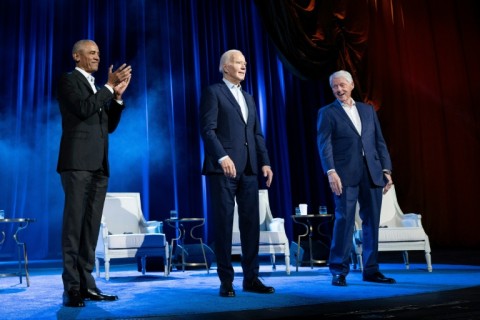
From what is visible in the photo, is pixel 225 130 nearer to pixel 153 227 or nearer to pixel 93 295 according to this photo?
pixel 93 295

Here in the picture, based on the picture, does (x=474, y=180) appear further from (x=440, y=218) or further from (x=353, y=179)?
(x=353, y=179)

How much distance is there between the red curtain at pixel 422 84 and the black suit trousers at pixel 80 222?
13.9ft

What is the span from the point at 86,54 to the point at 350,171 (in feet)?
5.78

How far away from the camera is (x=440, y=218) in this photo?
6.95 meters

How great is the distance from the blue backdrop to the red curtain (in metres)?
0.93

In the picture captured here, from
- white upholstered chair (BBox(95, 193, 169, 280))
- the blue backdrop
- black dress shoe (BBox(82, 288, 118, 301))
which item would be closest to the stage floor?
black dress shoe (BBox(82, 288, 118, 301))

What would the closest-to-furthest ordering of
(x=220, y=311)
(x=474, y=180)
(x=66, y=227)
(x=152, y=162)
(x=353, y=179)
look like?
(x=220, y=311) < (x=66, y=227) < (x=353, y=179) < (x=474, y=180) < (x=152, y=162)

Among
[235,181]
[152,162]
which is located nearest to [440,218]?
[152,162]

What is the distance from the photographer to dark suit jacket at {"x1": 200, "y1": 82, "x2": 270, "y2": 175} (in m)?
2.95

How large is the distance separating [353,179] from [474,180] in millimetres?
4197

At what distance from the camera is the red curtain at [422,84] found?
684cm

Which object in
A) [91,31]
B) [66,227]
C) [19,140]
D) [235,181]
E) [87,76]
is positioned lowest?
[66,227]

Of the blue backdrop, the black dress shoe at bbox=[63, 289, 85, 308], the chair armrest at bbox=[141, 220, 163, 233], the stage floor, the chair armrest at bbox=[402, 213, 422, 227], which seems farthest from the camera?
the blue backdrop

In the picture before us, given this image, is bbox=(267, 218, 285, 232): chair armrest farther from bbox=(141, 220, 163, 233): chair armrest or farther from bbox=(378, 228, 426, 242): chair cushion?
bbox=(141, 220, 163, 233): chair armrest
